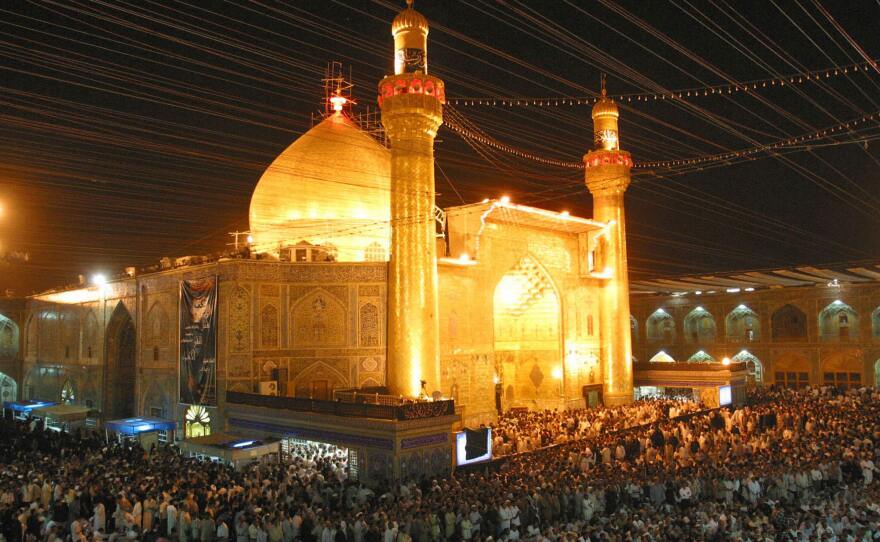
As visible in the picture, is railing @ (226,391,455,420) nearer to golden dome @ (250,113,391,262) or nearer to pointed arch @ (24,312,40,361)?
golden dome @ (250,113,391,262)

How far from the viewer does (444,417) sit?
15.4 meters

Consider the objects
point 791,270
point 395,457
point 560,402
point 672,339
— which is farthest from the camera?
point 672,339

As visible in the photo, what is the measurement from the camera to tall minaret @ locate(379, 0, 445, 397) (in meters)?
19.4

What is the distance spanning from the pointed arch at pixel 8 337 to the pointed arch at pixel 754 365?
1337 inches

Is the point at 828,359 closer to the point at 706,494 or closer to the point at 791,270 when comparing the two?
the point at 791,270

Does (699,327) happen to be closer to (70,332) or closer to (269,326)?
(269,326)

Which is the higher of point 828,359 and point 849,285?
point 849,285

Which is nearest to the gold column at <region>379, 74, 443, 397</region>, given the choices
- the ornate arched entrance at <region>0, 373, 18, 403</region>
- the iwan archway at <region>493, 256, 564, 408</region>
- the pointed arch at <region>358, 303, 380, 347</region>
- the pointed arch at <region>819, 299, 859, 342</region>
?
the pointed arch at <region>358, 303, 380, 347</region>

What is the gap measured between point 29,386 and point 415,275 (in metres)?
21.8

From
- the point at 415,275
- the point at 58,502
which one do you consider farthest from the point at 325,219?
the point at 58,502

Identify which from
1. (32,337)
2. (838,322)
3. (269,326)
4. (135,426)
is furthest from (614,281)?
(32,337)

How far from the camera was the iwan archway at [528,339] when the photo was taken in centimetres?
2661

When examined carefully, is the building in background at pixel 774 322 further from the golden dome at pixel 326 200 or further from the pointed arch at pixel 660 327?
the golden dome at pixel 326 200

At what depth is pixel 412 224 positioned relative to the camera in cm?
1973
